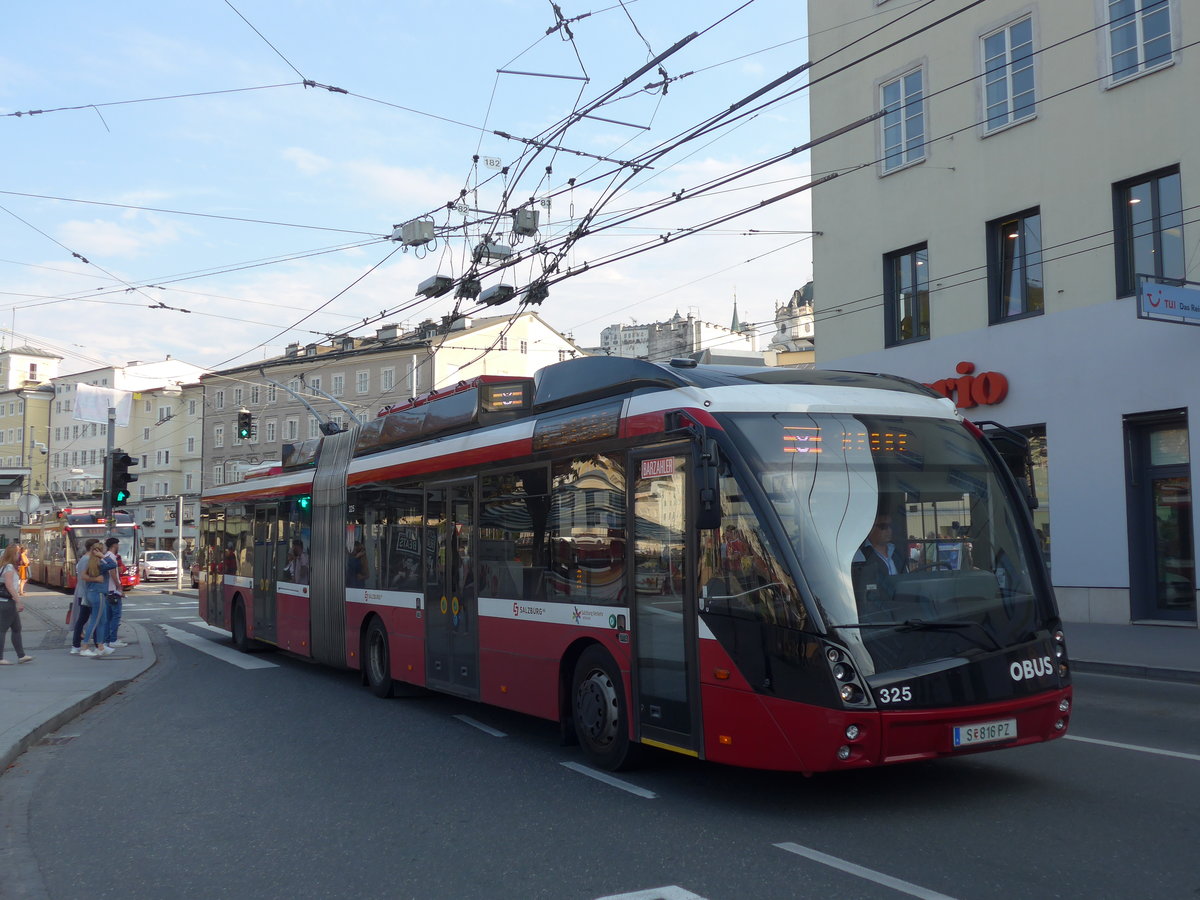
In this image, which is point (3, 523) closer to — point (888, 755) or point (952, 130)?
point (952, 130)

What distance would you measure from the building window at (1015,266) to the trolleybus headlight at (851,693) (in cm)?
1541

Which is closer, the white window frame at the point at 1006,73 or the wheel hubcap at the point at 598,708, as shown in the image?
the wheel hubcap at the point at 598,708

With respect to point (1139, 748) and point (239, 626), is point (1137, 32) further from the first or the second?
point (239, 626)

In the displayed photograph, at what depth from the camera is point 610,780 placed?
25.6 feet

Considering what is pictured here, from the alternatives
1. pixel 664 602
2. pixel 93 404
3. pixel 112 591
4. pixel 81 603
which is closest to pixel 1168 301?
pixel 664 602

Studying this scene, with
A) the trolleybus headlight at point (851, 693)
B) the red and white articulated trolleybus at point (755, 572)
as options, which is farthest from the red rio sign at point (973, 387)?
the trolleybus headlight at point (851, 693)

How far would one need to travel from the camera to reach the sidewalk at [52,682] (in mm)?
10281

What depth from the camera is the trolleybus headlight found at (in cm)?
627

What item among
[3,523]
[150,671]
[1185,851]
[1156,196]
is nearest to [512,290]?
[150,671]

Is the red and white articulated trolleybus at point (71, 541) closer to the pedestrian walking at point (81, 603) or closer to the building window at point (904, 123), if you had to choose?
the pedestrian walking at point (81, 603)

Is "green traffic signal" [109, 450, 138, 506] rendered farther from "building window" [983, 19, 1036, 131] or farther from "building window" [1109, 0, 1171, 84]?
"building window" [1109, 0, 1171, 84]

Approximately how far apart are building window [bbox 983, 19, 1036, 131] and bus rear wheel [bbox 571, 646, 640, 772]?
15.8m

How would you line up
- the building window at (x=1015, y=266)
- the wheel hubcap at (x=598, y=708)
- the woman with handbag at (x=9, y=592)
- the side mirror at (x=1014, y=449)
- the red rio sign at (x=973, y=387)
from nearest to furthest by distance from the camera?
the side mirror at (x=1014, y=449) → the wheel hubcap at (x=598, y=708) → the woman with handbag at (x=9, y=592) → the building window at (x=1015, y=266) → the red rio sign at (x=973, y=387)

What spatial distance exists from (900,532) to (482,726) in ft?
16.9
